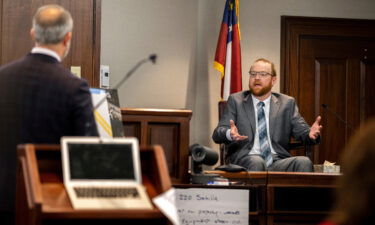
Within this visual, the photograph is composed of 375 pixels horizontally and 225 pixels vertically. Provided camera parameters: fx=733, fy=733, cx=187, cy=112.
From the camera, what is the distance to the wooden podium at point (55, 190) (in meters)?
2.35

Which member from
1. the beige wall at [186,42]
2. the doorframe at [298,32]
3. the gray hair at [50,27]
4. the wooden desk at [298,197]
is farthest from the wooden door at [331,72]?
the gray hair at [50,27]

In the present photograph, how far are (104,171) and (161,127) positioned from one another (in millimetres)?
2096

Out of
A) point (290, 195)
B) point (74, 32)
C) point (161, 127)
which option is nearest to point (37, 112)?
point (161, 127)

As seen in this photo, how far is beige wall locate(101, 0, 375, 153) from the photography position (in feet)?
20.3

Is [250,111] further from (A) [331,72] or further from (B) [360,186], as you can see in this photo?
(B) [360,186]

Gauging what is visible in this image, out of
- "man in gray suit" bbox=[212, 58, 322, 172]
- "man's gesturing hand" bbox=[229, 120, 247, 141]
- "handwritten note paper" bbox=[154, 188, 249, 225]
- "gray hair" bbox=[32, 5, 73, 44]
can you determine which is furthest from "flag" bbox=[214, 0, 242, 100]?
"gray hair" bbox=[32, 5, 73, 44]

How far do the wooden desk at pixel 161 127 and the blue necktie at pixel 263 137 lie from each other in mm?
941

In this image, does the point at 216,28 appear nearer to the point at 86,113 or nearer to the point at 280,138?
the point at 280,138

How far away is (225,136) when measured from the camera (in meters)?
5.20

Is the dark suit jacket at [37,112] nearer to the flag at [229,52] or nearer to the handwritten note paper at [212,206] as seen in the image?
the handwritten note paper at [212,206]

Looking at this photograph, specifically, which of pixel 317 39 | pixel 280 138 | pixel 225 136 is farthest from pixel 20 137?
pixel 317 39

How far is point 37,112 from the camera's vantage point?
2.89 m

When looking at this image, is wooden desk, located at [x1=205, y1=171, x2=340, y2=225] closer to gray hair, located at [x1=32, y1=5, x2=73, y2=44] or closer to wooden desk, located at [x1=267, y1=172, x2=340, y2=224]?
wooden desk, located at [x1=267, y1=172, x2=340, y2=224]

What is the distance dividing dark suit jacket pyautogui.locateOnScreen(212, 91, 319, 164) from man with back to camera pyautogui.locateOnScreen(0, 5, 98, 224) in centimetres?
247
